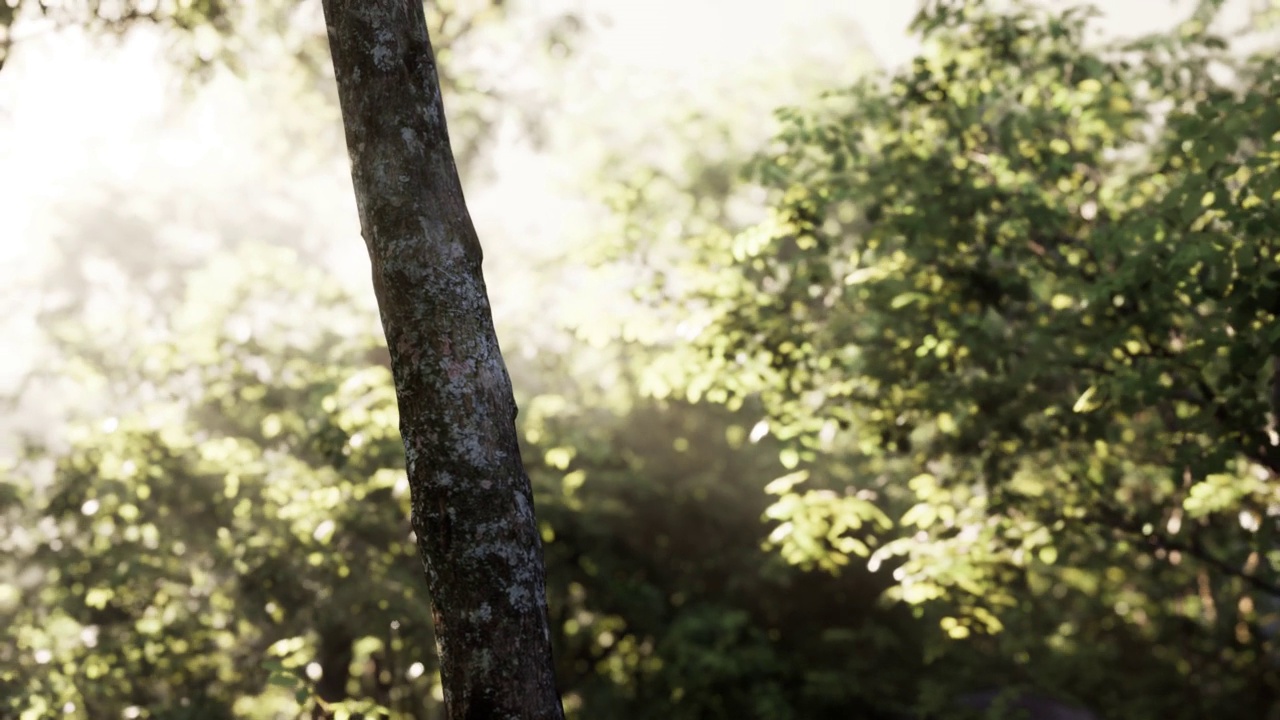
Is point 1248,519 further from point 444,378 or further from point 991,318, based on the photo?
point 444,378

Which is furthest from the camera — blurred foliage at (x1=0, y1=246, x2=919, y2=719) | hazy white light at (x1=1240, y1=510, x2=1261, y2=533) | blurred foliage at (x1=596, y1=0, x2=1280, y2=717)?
blurred foliage at (x1=0, y1=246, x2=919, y2=719)

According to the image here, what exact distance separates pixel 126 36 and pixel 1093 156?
787 centimetres

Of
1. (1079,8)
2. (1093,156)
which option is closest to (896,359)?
(1093,156)

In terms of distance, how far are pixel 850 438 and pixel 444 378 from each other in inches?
522

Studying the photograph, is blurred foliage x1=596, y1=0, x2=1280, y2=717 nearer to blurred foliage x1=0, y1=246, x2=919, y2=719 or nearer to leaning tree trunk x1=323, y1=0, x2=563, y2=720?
blurred foliage x1=0, y1=246, x2=919, y2=719

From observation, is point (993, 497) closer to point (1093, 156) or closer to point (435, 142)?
point (1093, 156)

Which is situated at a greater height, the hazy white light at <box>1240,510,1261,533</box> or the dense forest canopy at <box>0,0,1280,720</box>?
the dense forest canopy at <box>0,0,1280,720</box>

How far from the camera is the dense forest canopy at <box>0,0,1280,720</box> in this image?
6.53 meters

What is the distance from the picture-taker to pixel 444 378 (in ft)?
11.5

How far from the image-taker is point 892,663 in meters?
16.7

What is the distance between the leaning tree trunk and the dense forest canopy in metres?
2.02

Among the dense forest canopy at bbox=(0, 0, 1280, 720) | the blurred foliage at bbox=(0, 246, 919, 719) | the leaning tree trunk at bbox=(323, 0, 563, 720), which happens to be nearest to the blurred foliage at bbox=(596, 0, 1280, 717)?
the dense forest canopy at bbox=(0, 0, 1280, 720)

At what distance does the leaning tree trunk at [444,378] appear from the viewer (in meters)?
3.34

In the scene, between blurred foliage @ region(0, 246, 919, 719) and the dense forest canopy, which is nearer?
→ the dense forest canopy
